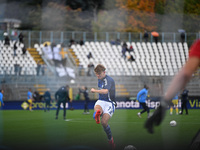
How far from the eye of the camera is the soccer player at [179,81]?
2.97 m

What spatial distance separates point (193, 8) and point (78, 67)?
22.0 m

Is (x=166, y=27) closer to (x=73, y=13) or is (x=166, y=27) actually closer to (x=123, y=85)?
(x=73, y=13)

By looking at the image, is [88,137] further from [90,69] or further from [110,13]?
[90,69]

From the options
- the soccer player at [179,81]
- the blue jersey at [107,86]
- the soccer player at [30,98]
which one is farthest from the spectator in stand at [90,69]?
the soccer player at [179,81]

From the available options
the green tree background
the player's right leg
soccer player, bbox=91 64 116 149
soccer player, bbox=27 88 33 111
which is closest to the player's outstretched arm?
the green tree background

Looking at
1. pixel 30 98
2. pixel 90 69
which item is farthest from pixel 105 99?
pixel 90 69

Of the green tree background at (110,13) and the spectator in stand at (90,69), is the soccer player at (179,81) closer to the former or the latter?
the green tree background at (110,13)

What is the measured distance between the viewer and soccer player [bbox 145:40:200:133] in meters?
2.97

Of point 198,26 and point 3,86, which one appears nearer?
point 198,26

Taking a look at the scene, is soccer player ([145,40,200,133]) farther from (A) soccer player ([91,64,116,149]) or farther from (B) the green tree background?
(A) soccer player ([91,64,116,149])

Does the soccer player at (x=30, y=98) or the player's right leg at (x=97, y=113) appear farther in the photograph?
the soccer player at (x=30, y=98)

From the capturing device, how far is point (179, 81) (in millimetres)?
2961

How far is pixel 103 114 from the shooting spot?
8461mm

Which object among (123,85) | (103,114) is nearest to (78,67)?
(123,85)
